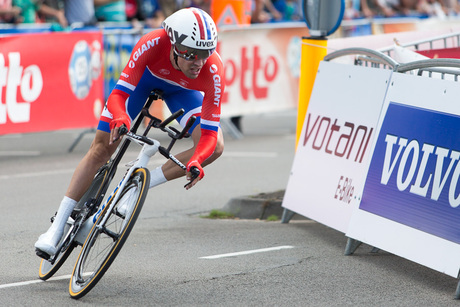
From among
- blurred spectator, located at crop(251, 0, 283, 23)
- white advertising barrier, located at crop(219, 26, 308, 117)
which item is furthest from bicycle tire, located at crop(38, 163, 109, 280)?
blurred spectator, located at crop(251, 0, 283, 23)

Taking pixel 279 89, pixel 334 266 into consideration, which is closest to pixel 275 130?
pixel 279 89

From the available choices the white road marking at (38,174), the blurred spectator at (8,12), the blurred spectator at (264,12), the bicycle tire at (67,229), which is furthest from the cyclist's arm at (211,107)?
the blurred spectator at (264,12)

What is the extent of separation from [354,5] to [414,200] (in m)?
18.4

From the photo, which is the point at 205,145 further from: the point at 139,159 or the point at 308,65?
the point at 308,65

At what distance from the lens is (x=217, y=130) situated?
6.26 m

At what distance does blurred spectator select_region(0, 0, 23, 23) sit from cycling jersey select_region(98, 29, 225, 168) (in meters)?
8.94

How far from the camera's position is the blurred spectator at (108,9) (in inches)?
664

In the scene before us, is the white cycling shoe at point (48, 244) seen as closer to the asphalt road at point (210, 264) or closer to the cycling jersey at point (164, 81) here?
the asphalt road at point (210, 264)

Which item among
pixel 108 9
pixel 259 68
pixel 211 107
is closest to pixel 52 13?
pixel 108 9

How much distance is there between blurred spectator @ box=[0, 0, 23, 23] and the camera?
14.8 m

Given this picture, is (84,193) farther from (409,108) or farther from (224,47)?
(224,47)

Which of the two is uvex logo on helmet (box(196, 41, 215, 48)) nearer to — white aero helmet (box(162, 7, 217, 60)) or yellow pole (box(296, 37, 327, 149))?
white aero helmet (box(162, 7, 217, 60))

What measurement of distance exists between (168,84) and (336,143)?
2007mm

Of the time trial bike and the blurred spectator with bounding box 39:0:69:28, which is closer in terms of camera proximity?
the time trial bike
